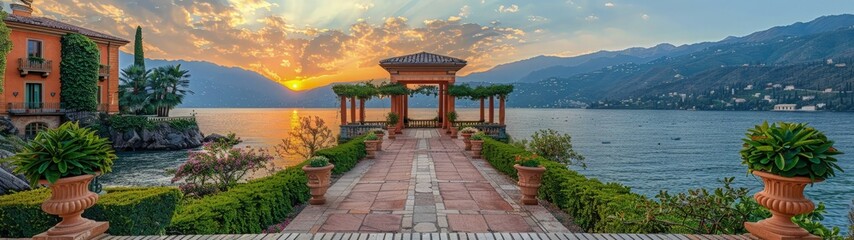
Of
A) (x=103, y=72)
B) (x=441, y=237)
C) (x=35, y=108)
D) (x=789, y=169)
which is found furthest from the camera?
(x=103, y=72)

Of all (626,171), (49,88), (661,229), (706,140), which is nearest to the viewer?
(661,229)

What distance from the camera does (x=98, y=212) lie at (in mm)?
5094

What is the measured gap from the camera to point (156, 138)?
39156 millimetres

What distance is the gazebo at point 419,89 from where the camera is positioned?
24.5 metres

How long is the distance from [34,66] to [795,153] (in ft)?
Answer: 134

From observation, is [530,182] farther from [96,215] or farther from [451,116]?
[451,116]

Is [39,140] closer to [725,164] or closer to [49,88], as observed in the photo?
[49,88]

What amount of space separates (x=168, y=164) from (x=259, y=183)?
3008 cm

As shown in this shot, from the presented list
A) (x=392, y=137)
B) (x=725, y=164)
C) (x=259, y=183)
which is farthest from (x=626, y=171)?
(x=259, y=183)

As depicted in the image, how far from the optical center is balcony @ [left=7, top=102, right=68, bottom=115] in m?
29.1

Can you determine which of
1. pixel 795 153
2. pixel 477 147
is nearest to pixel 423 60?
pixel 477 147

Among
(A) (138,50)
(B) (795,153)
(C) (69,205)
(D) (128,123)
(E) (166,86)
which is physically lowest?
(D) (128,123)

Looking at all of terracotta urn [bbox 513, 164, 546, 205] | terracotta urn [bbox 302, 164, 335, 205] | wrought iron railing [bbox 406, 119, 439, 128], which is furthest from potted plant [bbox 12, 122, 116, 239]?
wrought iron railing [bbox 406, 119, 439, 128]

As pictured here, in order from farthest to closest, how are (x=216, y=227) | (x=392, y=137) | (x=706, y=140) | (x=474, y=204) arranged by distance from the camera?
(x=706, y=140)
(x=392, y=137)
(x=474, y=204)
(x=216, y=227)
